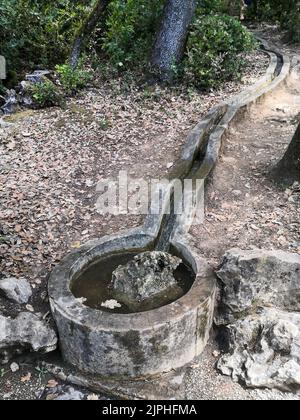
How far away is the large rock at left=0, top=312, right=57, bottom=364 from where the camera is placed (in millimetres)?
4250

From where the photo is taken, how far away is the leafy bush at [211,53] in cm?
914

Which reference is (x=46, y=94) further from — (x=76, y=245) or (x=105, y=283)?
(x=105, y=283)

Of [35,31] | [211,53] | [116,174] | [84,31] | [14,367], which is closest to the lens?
[14,367]

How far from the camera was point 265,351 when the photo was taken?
4.18 m

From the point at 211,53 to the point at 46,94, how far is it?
3713mm

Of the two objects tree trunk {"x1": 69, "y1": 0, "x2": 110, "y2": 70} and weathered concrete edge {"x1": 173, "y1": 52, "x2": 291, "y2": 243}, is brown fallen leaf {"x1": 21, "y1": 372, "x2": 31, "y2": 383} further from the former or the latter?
tree trunk {"x1": 69, "y1": 0, "x2": 110, "y2": 70}

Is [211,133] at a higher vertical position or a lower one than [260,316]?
higher

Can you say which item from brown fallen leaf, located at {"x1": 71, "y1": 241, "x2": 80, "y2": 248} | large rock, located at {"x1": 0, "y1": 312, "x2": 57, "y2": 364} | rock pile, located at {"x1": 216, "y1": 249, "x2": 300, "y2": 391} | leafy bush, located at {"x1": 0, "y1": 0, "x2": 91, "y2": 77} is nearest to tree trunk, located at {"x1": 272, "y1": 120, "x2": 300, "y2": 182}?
rock pile, located at {"x1": 216, "y1": 249, "x2": 300, "y2": 391}

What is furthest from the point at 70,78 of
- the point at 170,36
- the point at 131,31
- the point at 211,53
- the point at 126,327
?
the point at 126,327

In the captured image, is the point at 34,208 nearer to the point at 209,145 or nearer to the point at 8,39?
the point at 209,145

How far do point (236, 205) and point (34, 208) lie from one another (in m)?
2.94

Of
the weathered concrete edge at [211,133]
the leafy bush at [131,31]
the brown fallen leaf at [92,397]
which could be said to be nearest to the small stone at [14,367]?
the brown fallen leaf at [92,397]
